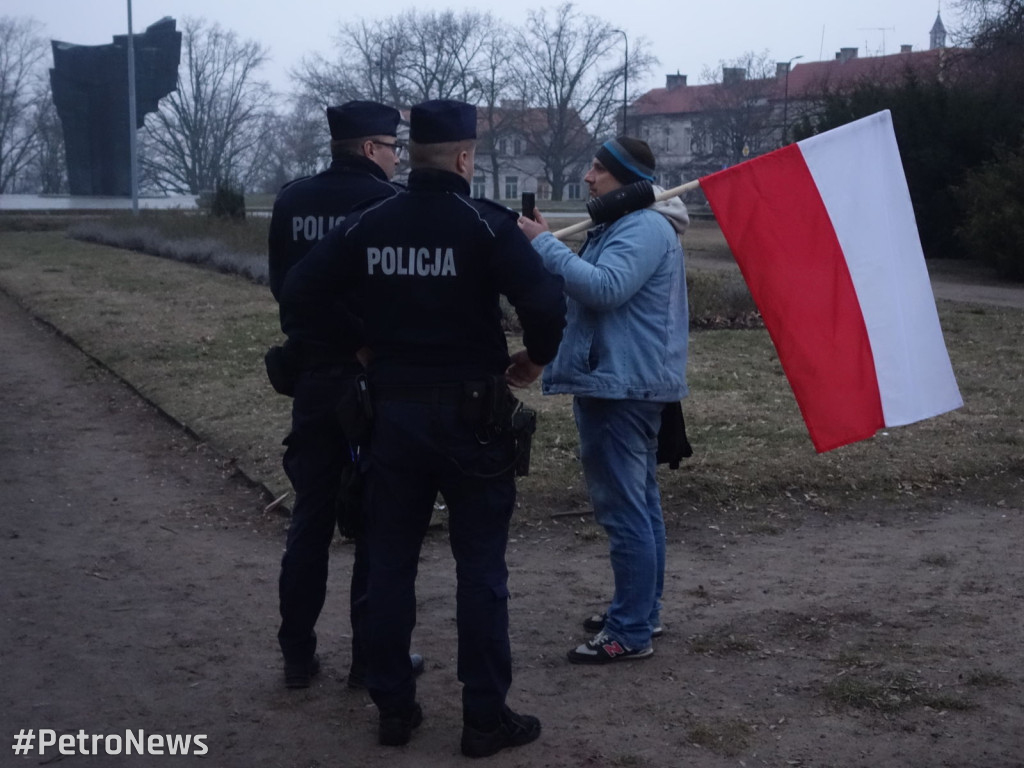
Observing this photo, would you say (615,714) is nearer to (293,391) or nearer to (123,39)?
(293,391)

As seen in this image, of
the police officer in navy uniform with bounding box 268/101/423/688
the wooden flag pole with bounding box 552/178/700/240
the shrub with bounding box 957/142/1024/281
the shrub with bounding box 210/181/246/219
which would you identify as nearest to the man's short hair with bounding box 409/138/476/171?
the police officer in navy uniform with bounding box 268/101/423/688

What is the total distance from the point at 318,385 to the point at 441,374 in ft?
1.96

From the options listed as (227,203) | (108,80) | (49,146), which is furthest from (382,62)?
(227,203)

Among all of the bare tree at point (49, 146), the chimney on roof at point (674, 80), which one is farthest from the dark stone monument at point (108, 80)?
the chimney on roof at point (674, 80)

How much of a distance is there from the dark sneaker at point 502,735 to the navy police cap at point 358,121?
190cm

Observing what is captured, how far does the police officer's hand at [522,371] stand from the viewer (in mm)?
3760

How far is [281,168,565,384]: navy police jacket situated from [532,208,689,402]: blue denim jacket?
0.52m

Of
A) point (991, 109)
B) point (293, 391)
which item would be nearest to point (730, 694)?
point (293, 391)

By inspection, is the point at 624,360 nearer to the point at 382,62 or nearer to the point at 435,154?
A: the point at 435,154

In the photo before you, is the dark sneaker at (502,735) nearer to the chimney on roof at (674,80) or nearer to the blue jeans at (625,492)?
the blue jeans at (625,492)

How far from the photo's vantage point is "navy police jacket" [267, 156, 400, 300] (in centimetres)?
395

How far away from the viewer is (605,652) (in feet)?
14.3

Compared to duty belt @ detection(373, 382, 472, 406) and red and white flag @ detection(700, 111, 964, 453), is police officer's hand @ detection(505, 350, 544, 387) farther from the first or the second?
red and white flag @ detection(700, 111, 964, 453)

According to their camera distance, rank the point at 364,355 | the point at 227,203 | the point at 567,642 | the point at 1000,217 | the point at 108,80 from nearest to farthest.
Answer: the point at 364,355 → the point at 567,642 → the point at 1000,217 → the point at 227,203 → the point at 108,80
